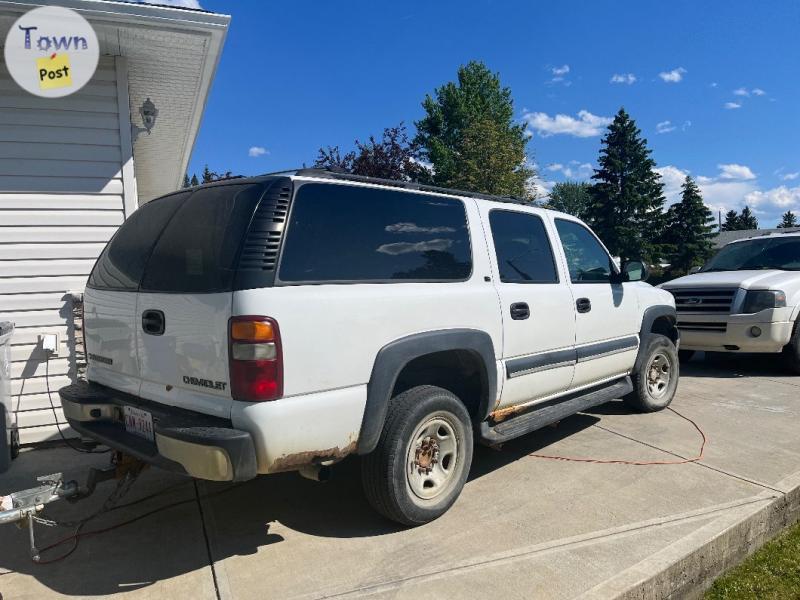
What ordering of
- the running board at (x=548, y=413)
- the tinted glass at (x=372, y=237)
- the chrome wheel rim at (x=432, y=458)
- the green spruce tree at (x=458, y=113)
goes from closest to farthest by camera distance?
the tinted glass at (x=372, y=237)
the chrome wheel rim at (x=432, y=458)
the running board at (x=548, y=413)
the green spruce tree at (x=458, y=113)

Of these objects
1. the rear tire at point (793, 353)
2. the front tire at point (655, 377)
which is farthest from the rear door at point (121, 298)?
the rear tire at point (793, 353)

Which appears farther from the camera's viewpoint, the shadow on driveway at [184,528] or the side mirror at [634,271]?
the side mirror at [634,271]

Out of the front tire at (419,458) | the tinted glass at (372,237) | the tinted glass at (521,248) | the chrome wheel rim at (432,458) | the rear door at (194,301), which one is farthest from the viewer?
the tinted glass at (521,248)

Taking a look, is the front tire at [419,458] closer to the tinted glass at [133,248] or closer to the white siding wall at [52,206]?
the tinted glass at [133,248]

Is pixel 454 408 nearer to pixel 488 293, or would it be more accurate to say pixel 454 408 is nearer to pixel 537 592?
pixel 488 293

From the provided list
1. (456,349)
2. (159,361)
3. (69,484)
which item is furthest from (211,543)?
(456,349)

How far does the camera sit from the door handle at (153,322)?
2989 mm

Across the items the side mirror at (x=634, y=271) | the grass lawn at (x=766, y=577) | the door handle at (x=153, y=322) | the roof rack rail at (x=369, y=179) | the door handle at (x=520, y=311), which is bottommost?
the grass lawn at (x=766, y=577)

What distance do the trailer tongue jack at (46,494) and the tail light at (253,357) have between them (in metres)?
1.20

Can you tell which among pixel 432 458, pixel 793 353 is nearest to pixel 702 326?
pixel 793 353

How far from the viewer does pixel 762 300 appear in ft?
24.8

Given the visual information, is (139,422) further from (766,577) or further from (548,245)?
(766,577)

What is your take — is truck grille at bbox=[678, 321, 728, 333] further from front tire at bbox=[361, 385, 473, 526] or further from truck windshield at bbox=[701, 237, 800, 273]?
front tire at bbox=[361, 385, 473, 526]

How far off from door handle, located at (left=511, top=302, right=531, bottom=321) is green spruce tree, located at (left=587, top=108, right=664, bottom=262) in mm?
41893
